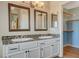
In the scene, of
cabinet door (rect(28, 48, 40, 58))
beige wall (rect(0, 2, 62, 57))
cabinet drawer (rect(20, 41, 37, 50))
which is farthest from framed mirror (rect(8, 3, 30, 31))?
cabinet door (rect(28, 48, 40, 58))

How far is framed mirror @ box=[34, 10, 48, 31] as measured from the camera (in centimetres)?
238

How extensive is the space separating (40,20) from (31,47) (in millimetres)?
739

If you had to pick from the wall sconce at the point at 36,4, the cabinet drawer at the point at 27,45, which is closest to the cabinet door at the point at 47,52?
the cabinet drawer at the point at 27,45

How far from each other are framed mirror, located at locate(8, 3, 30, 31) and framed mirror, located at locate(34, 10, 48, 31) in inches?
7.8

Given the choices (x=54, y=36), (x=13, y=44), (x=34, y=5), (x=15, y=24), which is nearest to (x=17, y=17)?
(x=15, y=24)

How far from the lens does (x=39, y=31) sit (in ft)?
8.05

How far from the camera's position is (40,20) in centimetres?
245

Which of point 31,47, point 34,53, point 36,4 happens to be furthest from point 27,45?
point 36,4

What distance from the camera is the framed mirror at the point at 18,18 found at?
78.0 inches

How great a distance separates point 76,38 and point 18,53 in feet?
8.86

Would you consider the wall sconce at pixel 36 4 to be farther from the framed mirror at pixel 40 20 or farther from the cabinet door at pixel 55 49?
the cabinet door at pixel 55 49

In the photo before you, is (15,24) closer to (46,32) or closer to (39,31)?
(39,31)

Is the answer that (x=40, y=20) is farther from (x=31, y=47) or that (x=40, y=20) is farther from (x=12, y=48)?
(x=12, y=48)

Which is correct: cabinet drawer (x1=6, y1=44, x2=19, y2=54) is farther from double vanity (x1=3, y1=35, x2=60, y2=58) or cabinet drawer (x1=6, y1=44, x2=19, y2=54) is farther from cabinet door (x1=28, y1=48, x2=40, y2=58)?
cabinet door (x1=28, y1=48, x2=40, y2=58)
